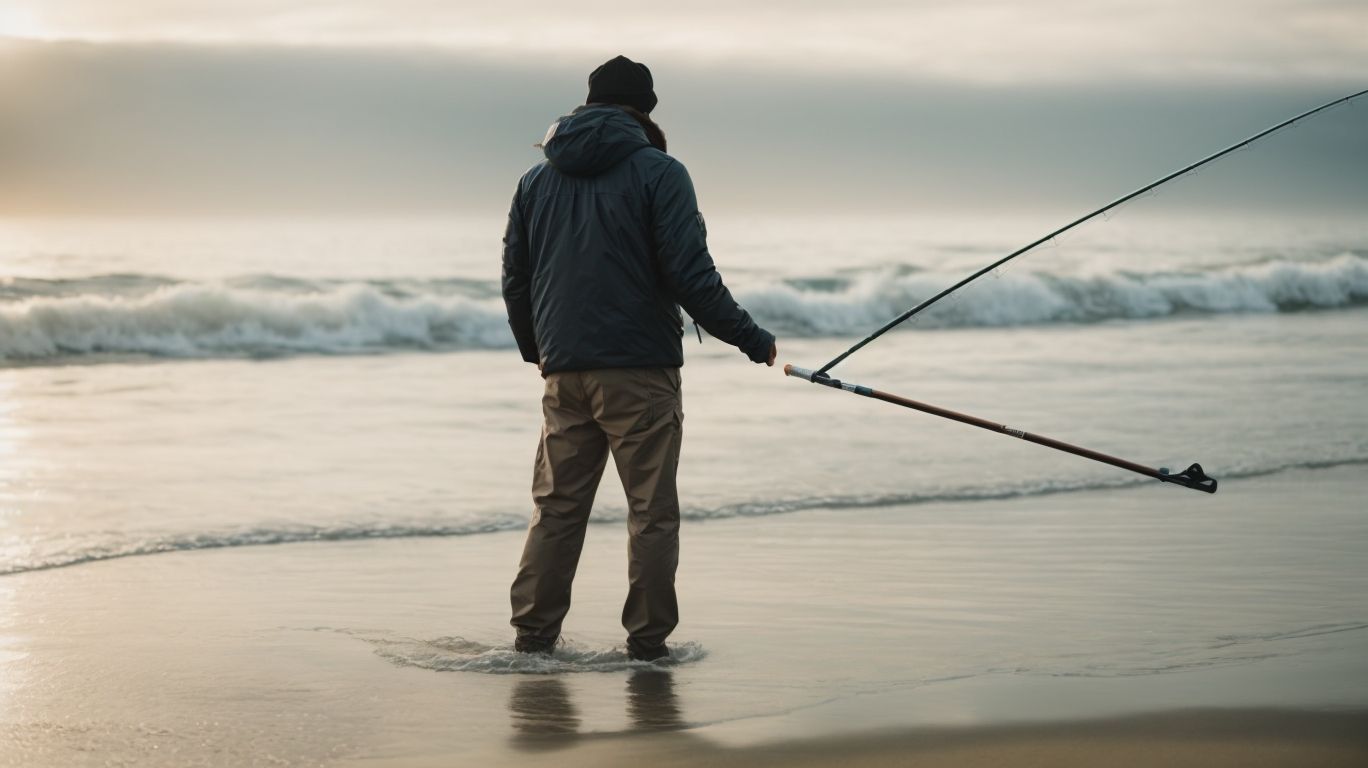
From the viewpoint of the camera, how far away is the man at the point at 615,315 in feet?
13.5

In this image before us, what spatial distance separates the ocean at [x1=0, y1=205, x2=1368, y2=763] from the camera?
14.5 ft

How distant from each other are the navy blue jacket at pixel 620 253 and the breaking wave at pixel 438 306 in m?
9.11

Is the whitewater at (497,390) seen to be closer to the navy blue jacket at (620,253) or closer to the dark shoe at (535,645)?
the navy blue jacket at (620,253)

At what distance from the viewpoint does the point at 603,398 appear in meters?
4.16

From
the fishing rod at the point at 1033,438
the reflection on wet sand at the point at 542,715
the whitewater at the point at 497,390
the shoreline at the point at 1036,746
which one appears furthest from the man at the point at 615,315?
the whitewater at the point at 497,390

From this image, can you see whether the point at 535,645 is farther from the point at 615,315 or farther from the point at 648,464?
the point at 615,315

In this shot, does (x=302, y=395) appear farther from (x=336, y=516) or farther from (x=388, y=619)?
(x=388, y=619)

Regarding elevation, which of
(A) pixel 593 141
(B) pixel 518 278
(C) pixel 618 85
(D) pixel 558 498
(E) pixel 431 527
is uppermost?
(C) pixel 618 85

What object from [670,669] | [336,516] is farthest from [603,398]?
[336,516]

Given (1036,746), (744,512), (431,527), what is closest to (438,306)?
(744,512)

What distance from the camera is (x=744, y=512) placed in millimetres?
6938

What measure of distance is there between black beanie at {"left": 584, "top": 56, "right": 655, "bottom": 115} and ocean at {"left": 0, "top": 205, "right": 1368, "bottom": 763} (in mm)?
1561

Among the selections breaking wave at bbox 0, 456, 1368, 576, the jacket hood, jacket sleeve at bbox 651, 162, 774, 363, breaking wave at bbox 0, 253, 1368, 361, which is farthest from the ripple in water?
breaking wave at bbox 0, 253, 1368, 361

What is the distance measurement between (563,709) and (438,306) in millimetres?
15935
